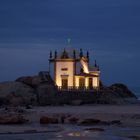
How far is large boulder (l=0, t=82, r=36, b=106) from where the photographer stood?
74.8 m

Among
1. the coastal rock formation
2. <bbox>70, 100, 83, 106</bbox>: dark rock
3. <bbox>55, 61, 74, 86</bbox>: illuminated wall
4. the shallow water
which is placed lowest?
the shallow water

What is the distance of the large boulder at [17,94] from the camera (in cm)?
7475

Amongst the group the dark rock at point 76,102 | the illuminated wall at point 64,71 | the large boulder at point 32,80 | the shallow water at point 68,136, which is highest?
the illuminated wall at point 64,71

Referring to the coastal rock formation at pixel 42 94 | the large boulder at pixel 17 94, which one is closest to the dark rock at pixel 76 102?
the coastal rock formation at pixel 42 94

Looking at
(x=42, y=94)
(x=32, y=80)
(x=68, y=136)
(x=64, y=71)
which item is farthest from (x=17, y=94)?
(x=68, y=136)

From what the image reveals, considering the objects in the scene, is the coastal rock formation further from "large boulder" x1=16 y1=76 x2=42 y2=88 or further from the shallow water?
the shallow water

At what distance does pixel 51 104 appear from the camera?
7769 cm

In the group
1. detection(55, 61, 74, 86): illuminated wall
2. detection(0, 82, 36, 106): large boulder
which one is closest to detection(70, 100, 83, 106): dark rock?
detection(0, 82, 36, 106): large boulder

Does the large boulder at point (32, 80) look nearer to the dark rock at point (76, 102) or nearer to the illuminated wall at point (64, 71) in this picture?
Result: the illuminated wall at point (64, 71)

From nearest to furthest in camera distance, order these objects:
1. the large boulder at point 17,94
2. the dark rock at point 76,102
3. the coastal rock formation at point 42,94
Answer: the large boulder at point 17,94 < the coastal rock formation at point 42,94 < the dark rock at point 76,102

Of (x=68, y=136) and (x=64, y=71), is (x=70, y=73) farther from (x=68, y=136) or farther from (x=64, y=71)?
(x=68, y=136)

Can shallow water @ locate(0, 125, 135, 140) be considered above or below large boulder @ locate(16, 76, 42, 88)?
below

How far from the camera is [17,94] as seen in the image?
246ft

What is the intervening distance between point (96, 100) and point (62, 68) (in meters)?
8.75
